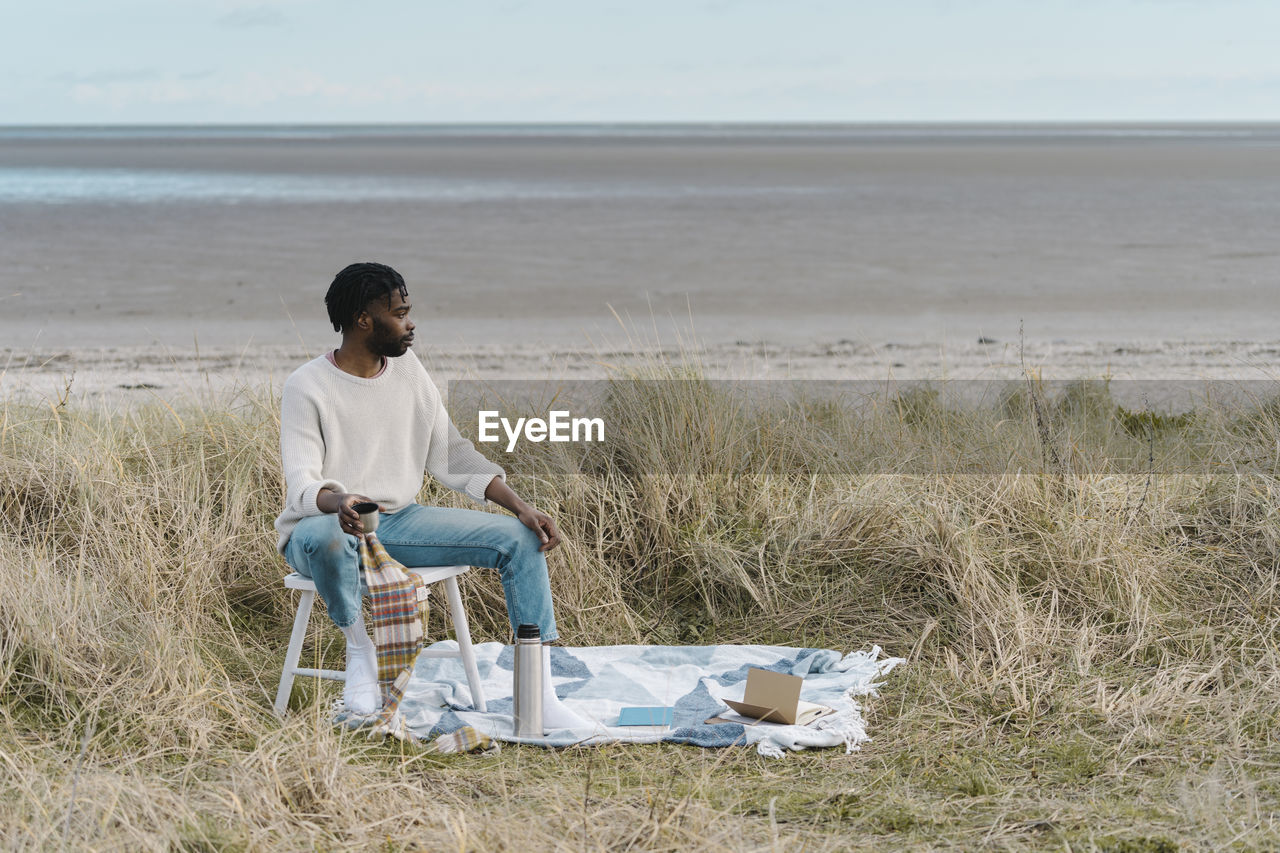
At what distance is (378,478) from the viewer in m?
3.63

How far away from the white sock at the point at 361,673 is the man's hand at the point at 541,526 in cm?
50

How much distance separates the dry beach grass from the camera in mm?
2855

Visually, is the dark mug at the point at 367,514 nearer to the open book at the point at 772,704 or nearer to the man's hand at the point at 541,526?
the man's hand at the point at 541,526

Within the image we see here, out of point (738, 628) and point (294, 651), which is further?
point (738, 628)

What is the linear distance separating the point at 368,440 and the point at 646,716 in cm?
107

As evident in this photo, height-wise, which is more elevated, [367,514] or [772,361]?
[367,514]

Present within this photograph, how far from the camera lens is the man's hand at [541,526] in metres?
3.58

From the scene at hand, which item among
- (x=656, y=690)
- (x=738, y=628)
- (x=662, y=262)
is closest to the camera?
(x=656, y=690)

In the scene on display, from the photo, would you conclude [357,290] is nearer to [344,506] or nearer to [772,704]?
[344,506]

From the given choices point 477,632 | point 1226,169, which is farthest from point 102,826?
point 1226,169

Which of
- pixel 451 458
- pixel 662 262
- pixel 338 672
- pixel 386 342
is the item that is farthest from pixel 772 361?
pixel 662 262

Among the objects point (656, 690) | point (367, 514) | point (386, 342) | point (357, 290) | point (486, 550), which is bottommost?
point (656, 690)

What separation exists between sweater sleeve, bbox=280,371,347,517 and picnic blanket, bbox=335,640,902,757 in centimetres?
58

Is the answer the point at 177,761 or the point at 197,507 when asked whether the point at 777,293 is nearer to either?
the point at 197,507
